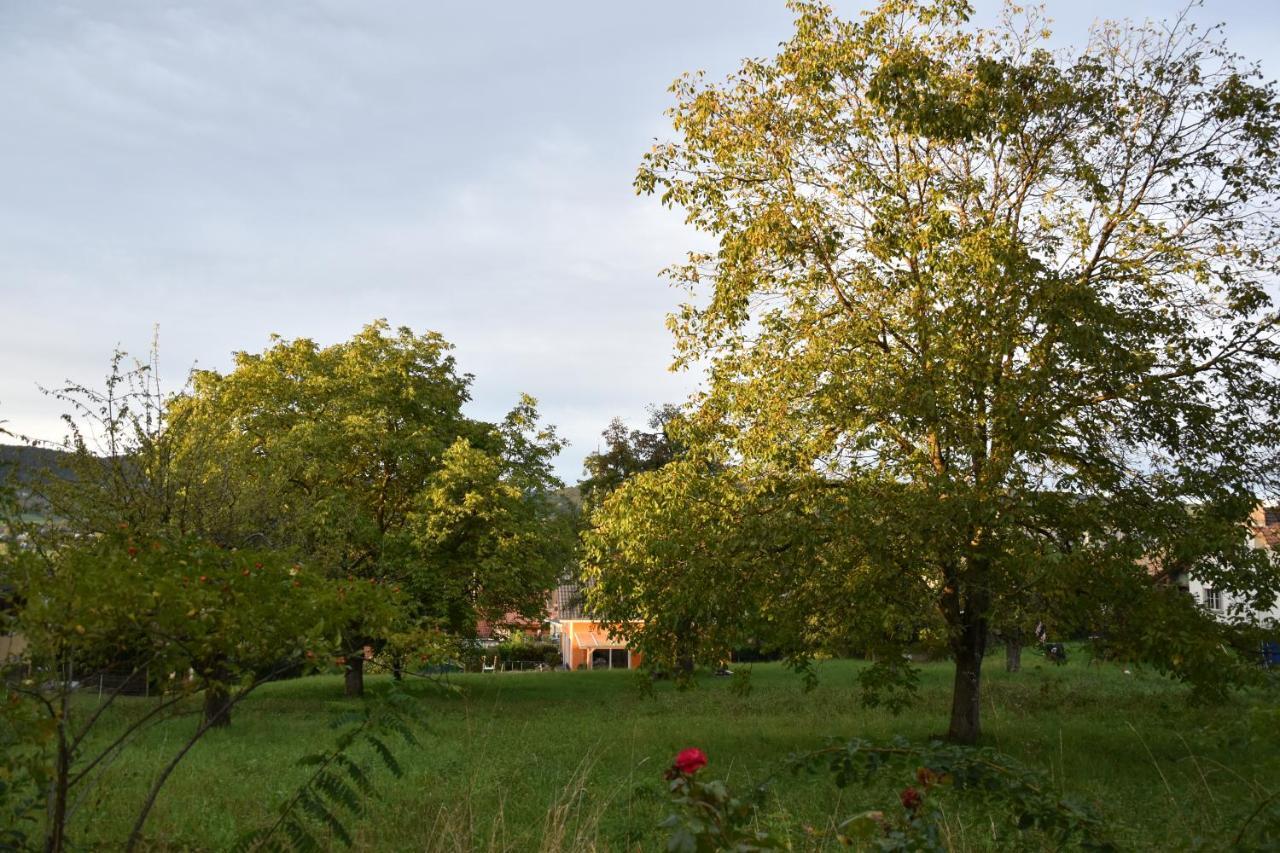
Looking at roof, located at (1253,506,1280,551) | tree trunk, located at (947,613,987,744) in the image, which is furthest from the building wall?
tree trunk, located at (947,613,987,744)

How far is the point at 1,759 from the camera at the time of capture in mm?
4121

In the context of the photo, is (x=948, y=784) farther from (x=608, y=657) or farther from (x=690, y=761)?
(x=608, y=657)

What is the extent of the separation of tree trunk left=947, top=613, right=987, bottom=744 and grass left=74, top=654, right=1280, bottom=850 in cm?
54

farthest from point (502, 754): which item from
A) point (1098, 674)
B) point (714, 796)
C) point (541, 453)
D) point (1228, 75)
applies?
point (1098, 674)

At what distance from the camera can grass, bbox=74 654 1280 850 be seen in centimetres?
605

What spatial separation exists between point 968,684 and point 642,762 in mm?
10455

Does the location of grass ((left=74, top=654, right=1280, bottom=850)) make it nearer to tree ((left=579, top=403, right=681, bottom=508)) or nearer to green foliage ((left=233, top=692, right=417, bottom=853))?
green foliage ((left=233, top=692, right=417, bottom=853))

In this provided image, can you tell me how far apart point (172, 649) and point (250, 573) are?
0.48 meters

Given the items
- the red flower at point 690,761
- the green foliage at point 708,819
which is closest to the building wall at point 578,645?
the green foliage at point 708,819

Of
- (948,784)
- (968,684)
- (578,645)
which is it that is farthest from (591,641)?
(948,784)

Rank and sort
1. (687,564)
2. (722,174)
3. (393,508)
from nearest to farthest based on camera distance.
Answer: (687,564), (722,174), (393,508)

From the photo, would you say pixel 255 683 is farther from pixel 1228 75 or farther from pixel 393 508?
pixel 393 508

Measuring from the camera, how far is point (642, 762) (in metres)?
6.31

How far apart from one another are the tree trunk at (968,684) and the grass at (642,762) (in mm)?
540
